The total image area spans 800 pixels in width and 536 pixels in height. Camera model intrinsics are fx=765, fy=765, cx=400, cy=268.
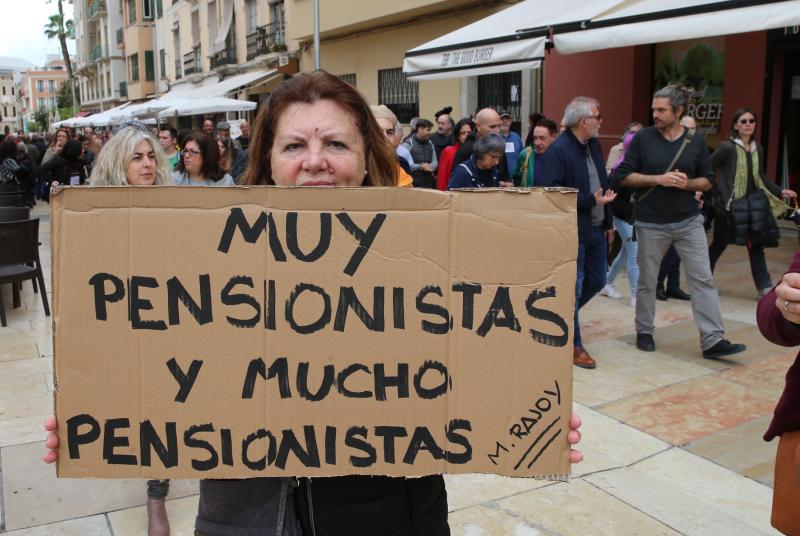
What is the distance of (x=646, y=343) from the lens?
589cm

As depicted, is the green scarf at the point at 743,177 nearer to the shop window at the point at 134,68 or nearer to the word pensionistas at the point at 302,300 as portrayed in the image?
the word pensionistas at the point at 302,300

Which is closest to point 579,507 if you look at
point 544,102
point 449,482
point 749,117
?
point 449,482

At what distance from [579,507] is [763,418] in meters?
1.65

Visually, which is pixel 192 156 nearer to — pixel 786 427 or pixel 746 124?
pixel 786 427

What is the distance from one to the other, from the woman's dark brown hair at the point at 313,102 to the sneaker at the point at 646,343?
4319 millimetres

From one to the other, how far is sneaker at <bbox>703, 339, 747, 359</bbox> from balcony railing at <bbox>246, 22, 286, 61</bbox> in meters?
19.9

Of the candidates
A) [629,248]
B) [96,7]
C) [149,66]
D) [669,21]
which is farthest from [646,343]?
[96,7]

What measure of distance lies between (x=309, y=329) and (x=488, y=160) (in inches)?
185

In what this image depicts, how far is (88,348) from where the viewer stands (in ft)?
5.09

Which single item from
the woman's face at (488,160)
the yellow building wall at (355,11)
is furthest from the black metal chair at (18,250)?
the yellow building wall at (355,11)

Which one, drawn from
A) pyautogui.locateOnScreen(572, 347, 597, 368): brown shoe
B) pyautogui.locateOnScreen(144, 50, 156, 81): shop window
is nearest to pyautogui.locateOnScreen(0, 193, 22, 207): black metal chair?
pyautogui.locateOnScreen(572, 347, 597, 368): brown shoe

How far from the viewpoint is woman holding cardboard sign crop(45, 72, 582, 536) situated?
167 centimetres

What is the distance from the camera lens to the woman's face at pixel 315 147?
6.07 ft

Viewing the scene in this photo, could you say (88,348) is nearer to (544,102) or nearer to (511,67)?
(511,67)
